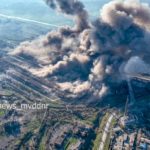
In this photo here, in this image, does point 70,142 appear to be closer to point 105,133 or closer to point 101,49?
point 105,133

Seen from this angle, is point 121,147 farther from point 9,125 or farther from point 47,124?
point 9,125

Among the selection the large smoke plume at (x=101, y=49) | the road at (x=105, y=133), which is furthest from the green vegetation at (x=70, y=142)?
the large smoke plume at (x=101, y=49)

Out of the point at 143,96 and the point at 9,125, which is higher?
the point at 143,96

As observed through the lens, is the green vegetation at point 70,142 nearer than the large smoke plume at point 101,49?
Yes

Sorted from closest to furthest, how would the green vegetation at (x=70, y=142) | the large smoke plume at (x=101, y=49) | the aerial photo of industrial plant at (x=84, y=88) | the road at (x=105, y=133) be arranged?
the road at (x=105, y=133), the green vegetation at (x=70, y=142), the aerial photo of industrial plant at (x=84, y=88), the large smoke plume at (x=101, y=49)

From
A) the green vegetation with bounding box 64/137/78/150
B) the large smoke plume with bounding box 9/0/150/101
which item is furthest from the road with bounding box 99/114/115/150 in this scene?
the large smoke plume with bounding box 9/0/150/101

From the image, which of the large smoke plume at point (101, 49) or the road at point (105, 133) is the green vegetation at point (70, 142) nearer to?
A: the road at point (105, 133)

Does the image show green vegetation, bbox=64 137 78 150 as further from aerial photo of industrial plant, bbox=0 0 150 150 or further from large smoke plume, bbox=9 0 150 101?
large smoke plume, bbox=9 0 150 101

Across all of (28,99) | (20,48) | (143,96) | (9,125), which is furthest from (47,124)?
(20,48)

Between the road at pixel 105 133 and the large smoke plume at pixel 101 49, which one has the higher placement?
the large smoke plume at pixel 101 49
